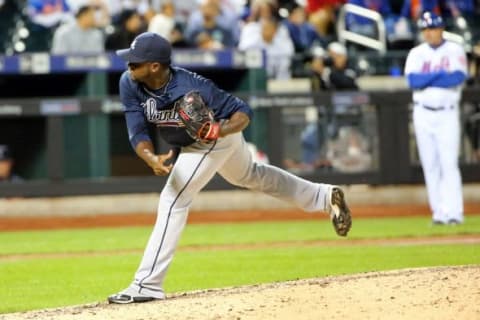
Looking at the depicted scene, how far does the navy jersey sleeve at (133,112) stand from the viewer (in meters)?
6.88

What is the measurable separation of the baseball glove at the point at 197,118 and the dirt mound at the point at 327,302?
37.7 inches

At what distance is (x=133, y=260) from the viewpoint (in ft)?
32.8

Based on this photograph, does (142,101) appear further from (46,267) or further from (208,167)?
(46,267)

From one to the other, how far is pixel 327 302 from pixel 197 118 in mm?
1273

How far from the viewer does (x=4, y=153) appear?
1488 centimetres

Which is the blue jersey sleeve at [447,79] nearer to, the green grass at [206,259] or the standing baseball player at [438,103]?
the standing baseball player at [438,103]

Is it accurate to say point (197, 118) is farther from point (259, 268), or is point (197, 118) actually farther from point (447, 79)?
point (447, 79)

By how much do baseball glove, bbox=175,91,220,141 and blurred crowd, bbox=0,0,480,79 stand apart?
8641mm

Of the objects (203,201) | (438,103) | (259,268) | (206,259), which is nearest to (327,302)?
(259,268)

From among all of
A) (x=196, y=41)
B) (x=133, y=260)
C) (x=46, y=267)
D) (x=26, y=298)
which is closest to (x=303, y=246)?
(x=133, y=260)

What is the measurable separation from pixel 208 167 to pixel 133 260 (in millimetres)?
3253

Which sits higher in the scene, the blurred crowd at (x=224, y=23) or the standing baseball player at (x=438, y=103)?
the blurred crowd at (x=224, y=23)

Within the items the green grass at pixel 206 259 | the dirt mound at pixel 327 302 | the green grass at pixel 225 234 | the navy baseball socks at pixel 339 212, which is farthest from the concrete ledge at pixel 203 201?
the dirt mound at pixel 327 302

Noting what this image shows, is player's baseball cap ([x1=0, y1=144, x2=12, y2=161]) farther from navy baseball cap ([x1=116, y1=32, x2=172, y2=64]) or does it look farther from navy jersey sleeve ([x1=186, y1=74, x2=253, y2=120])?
navy baseball cap ([x1=116, y1=32, x2=172, y2=64])
